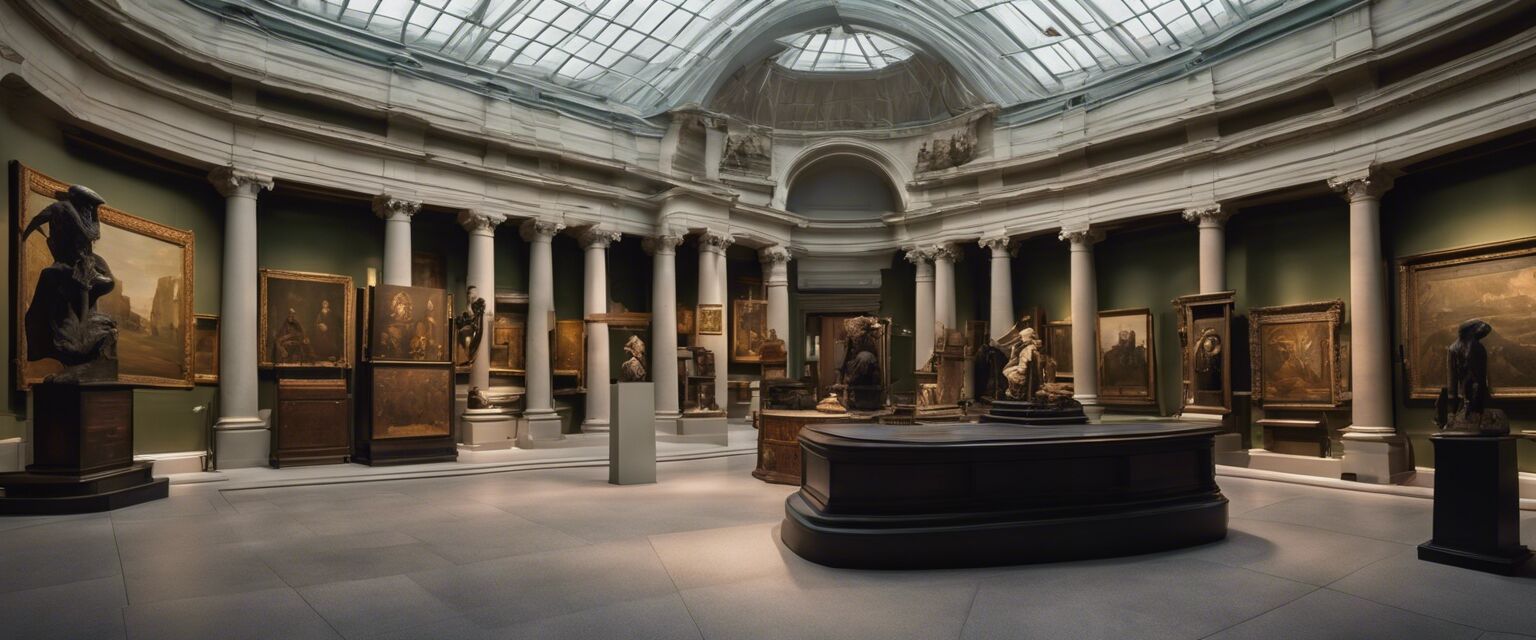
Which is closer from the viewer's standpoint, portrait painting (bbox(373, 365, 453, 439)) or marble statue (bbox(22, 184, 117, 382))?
marble statue (bbox(22, 184, 117, 382))

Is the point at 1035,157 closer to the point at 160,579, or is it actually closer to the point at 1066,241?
the point at 1066,241

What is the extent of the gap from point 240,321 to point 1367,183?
21032 mm

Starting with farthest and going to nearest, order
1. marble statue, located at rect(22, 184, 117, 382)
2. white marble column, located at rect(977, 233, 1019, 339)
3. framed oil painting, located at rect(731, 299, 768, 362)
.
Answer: framed oil painting, located at rect(731, 299, 768, 362), white marble column, located at rect(977, 233, 1019, 339), marble statue, located at rect(22, 184, 117, 382)

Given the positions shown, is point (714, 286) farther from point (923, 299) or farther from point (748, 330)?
A: point (923, 299)

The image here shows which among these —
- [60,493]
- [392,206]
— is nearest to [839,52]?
[392,206]

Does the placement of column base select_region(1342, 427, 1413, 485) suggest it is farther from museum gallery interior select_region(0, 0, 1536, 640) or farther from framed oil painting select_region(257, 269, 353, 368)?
framed oil painting select_region(257, 269, 353, 368)

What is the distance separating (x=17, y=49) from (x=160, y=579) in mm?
8539

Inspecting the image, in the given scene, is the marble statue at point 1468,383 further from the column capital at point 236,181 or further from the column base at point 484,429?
the column capital at point 236,181

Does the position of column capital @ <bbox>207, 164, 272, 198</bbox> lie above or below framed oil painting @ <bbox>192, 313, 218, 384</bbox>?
above

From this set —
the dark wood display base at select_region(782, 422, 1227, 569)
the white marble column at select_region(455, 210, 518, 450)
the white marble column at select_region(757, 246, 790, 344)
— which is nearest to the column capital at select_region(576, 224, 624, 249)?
the white marble column at select_region(455, 210, 518, 450)

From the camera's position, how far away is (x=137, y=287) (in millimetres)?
13406

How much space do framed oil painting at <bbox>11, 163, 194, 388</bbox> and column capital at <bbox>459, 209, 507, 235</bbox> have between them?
549 cm

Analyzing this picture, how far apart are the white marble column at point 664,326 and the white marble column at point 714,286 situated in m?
0.92

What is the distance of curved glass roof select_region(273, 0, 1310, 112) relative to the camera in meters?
18.6
